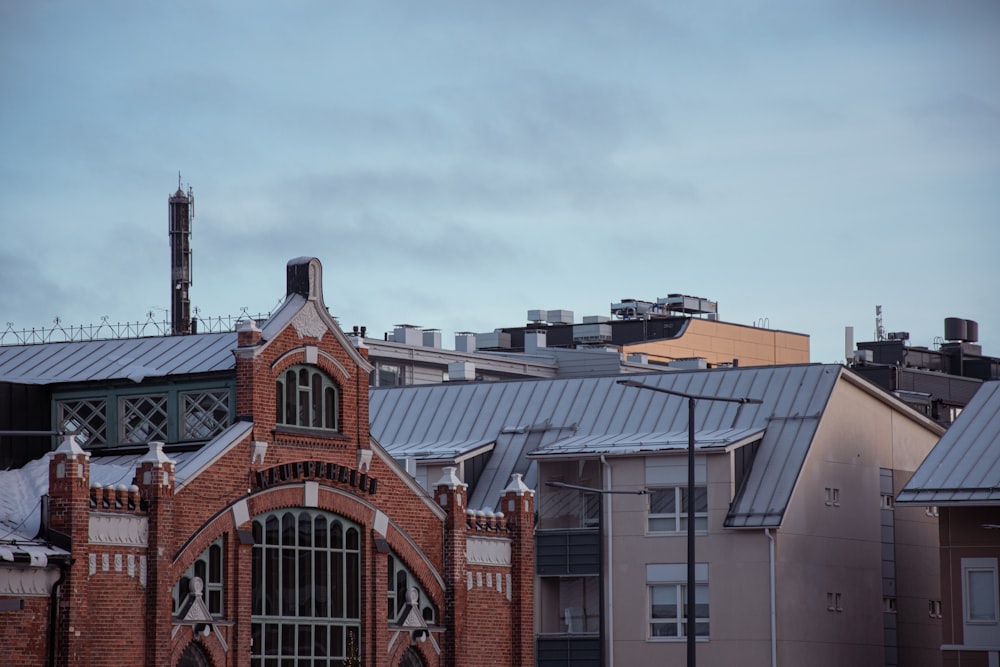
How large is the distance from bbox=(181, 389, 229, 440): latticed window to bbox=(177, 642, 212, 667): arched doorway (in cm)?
558

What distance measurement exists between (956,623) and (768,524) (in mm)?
6665

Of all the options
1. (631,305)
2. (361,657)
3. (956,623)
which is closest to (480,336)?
(631,305)

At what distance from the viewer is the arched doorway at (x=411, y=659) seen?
1966 inches

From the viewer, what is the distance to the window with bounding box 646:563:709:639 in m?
63.0

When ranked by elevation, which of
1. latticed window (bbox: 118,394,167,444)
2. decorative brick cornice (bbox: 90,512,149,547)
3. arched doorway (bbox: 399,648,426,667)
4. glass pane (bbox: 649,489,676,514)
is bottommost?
arched doorway (bbox: 399,648,426,667)

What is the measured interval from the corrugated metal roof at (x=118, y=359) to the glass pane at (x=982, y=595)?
23593mm

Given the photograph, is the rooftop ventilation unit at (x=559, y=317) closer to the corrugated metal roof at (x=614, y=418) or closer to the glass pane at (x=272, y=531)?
the corrugated metal roof at (x=614, y=418)

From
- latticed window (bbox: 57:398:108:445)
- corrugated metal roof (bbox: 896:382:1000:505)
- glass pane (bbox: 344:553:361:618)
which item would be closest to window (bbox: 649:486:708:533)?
corrugated metal roof (bbox: 896:382:1000:505)

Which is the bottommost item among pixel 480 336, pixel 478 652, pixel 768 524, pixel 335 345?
pixel 478 652

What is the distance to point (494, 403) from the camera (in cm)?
7138

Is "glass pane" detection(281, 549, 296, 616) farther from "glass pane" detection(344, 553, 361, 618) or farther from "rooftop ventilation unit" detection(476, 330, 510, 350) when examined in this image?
"rooftop ventilation unit" detection(476, 330, 510, 350)

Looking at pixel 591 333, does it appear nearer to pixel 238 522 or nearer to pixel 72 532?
pixel 238 522

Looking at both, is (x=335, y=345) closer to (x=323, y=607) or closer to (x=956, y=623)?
(x=323, y=607)

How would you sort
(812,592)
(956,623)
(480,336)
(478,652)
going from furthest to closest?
(480,336) < (812,592) < (956,623) < (478,652)
